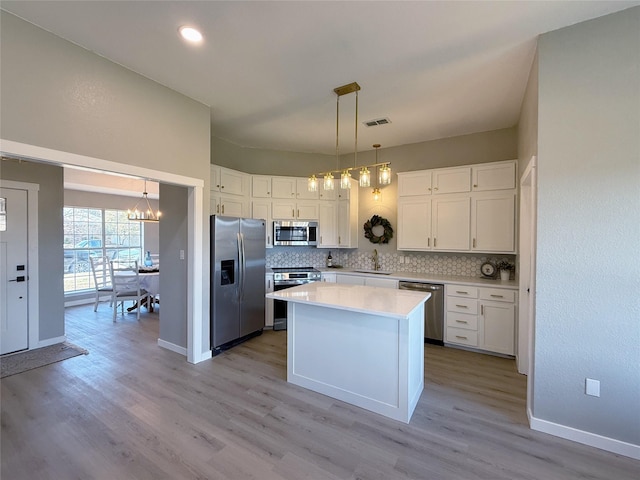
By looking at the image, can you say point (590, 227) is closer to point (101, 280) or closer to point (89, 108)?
point (89, 108)

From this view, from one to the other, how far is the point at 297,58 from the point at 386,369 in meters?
2.73

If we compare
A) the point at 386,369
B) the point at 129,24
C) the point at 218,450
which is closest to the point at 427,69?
the point at 129,24

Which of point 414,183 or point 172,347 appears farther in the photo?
point 414,183

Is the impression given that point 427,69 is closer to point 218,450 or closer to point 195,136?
point 195,136

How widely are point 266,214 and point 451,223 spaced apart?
9.25 ft

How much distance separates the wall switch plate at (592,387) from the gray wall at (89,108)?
3547 millimetres

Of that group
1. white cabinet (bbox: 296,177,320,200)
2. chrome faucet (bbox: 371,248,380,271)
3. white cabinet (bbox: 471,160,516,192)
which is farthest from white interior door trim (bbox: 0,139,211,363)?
white cabinet (bbox: 471,160,516,192)

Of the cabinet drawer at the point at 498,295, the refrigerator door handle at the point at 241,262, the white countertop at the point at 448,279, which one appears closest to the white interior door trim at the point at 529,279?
the cabinet drawer at the point at 498,295

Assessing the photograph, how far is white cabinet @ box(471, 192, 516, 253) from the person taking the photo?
3.68 metres

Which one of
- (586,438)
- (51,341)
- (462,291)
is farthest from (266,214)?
(586,438)

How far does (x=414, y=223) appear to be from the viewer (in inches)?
172

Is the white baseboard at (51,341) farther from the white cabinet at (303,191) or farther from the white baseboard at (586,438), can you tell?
the white baseboard at (586,438)

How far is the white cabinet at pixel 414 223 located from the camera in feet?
14.0

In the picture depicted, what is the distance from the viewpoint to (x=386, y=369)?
93.7 inches
